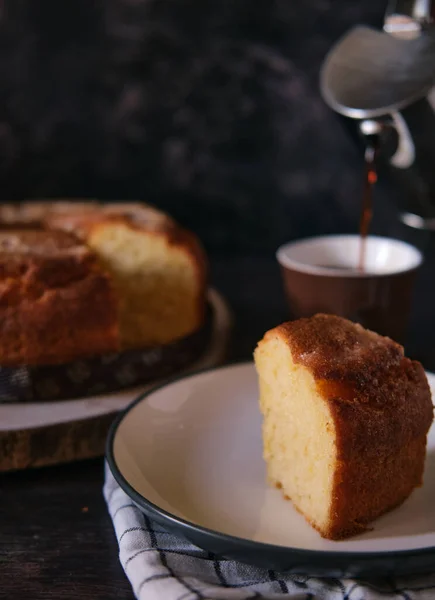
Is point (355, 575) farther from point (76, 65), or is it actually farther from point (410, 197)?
point (76, 65)

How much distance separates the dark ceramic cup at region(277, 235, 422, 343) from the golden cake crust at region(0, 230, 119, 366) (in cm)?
35

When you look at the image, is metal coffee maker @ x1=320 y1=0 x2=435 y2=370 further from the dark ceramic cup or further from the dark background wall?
the dark background wall

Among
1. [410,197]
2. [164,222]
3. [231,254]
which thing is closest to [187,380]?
[164,222]

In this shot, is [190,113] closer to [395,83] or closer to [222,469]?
[395,83]

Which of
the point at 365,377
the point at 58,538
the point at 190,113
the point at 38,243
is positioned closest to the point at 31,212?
the point at 38,243

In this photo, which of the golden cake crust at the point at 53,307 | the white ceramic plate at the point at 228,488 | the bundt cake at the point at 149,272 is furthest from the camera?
the bundt cake at the point at 149,272

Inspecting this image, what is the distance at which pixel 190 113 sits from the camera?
2.15 meters

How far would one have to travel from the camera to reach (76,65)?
2.09m

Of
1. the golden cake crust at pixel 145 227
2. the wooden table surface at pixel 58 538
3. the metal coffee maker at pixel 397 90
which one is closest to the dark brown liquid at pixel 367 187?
the metal coffee maker at pixel 397 90

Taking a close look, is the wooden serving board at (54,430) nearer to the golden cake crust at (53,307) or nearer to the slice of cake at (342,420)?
the golden cake crust at (53,307)

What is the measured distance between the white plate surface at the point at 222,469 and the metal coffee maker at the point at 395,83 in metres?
0.45

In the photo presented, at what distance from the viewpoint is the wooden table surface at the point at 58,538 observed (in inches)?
33.4

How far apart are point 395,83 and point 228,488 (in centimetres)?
69

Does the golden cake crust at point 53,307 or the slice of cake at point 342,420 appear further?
the golden cake crust at point 53,307
